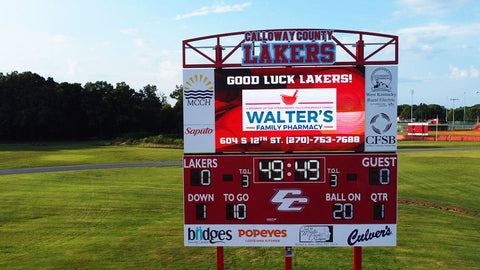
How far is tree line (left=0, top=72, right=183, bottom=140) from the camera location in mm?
80375

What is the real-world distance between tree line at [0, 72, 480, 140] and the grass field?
5357cm

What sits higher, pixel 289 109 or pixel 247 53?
pixel 247 53

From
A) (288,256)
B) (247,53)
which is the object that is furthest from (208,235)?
(247,53)

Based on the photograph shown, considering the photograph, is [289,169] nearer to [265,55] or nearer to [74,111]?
[265,55]

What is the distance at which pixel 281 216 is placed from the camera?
9977mm

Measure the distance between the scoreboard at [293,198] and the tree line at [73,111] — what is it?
235 ft

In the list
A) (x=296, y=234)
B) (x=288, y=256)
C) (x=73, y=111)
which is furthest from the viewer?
(x=73, y=111)

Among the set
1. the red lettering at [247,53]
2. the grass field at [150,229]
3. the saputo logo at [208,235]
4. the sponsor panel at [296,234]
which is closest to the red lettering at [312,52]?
the red lettering at [247,53]

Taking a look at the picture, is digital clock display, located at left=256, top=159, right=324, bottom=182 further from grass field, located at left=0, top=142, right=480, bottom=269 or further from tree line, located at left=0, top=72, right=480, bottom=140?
tree line, located at left=0, top=72, right=480, bottom=140

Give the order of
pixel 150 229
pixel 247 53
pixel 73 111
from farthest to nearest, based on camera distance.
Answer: pixel 73 111
pixel 150 229
pixel 247 53

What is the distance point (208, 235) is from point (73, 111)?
85019mm

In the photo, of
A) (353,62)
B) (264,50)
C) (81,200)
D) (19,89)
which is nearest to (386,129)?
(353,62)

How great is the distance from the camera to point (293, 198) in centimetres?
996

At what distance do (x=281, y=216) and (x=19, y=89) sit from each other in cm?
8898
